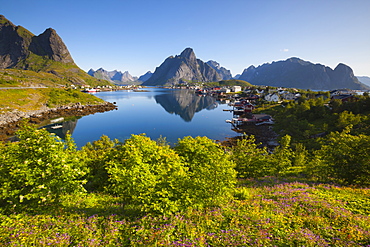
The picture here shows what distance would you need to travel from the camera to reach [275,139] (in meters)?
53.5

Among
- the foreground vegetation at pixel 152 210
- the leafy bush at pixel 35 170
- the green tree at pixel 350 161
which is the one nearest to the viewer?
the foreground vegetation at pixel 152 210

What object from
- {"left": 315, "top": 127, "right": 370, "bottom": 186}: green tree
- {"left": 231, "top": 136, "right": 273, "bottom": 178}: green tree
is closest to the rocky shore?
{"left": 231, "top": 136, "right": 273, "bottom": 178}: green tree

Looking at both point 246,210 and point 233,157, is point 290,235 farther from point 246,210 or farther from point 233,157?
point 233,157

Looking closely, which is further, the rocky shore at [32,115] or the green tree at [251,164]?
the rocky shore at [32,115]

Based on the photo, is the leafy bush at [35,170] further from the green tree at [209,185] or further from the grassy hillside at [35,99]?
the grassy hillside at [35,99]

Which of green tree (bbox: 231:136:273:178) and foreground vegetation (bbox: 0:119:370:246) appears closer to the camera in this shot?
foreground vegetation (bbox: 0:119:370:246)

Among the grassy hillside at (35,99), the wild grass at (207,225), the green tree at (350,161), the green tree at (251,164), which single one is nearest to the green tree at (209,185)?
the wild grass at (207,225)

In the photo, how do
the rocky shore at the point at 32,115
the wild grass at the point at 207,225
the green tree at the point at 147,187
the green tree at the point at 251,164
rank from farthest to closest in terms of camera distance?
the rocky shore at the point at 32,115
the green tree at the point at 251,164
the green tree at the point at 147,187
the wild grass at the point at 207,225

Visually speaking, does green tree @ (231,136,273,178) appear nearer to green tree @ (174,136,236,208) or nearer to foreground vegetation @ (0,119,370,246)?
foreground vegetation @ (0,119,370,246)

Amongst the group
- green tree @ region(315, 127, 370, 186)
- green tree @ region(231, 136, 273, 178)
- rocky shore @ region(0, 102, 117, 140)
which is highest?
green tree @ region(315, 127, 370, 186)

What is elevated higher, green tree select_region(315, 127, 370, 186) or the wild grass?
green tree select_region(315, 127, 370, 186)

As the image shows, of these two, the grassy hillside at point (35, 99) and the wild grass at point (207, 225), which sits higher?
the grassy hillside at point (35, 99)

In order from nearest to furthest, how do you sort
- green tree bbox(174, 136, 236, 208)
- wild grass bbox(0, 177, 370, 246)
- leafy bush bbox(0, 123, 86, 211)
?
1. wild grass bbox(0, 177, 370, 246)
2. leafy bush bbox(0, 123, 86, 211)
3. green tree bbox(174, 136, 236, 208)

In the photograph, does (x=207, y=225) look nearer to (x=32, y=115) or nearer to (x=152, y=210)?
(x=152, y=210)
